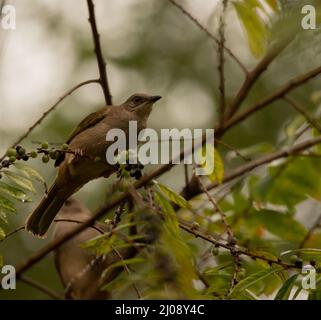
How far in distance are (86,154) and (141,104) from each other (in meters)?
0.97

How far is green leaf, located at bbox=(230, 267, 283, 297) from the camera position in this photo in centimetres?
329

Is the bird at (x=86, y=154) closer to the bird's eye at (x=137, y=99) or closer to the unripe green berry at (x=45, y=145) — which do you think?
the bird's eye at (x=137, y=99)

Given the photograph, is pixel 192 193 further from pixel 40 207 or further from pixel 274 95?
pixel 274 95

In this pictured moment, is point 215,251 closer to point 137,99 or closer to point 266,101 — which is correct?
point 266,101

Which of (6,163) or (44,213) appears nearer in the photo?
(6,163)

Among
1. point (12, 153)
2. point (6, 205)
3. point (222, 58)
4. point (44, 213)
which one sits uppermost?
point (222, 58)

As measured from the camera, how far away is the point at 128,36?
39.8 feet

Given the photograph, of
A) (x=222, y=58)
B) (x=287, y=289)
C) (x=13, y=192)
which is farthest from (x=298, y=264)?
(x=13, y=192)

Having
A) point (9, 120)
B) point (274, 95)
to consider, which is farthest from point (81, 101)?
point (274, 95)

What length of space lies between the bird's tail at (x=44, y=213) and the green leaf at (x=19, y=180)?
5.61ft

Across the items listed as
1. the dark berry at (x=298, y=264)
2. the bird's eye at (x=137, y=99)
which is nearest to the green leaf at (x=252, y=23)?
the dark berry at (x=298, y=264)

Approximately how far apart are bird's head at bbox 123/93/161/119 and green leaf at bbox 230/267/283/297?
9.48 ft

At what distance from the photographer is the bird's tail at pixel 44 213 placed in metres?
5.47

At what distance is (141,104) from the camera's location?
6.18m
